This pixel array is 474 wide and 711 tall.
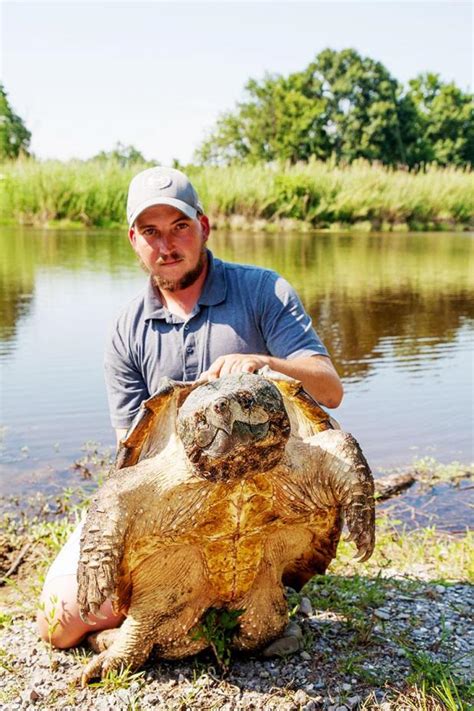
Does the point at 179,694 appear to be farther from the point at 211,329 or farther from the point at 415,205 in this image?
the point at 415,205

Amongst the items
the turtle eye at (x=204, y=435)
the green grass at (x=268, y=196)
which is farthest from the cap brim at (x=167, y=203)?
the green grass at (x=268, y=196)

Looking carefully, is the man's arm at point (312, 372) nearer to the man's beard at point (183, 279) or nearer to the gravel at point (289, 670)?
the man's beard at point (183, 279)

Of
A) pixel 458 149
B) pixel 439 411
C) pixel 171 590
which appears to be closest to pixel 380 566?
pixel 171 590

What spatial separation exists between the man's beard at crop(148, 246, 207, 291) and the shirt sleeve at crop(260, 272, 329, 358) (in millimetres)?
276

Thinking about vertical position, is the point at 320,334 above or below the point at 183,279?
below

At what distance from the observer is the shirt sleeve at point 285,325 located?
2643 millimetres

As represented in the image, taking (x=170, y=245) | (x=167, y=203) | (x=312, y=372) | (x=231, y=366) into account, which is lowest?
(x=312, y=372)

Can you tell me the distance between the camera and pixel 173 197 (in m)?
2.72

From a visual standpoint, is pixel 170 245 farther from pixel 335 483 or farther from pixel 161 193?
pixel 335 483

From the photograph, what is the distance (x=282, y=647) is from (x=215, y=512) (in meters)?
0.66

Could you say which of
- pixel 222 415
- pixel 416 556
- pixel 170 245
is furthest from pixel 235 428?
pixel 416 556

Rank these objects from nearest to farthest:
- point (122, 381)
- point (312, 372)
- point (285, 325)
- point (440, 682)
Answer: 1. point (440, 682)
2. point (312, 372)
3. point (285, 325)
4. point (122, 381)

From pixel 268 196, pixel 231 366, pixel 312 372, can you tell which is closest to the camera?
pixel 231 366

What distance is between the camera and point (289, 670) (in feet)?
7.27
